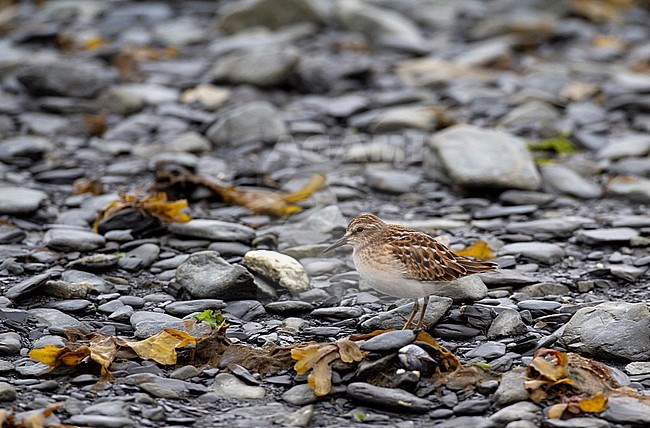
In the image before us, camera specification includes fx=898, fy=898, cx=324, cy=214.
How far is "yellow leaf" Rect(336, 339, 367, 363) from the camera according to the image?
5.62 m

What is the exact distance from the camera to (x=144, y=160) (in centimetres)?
1081

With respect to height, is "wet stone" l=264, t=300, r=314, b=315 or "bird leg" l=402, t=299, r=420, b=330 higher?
"bird leg" l=402, t=299, r=420, b=330

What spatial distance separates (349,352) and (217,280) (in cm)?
159

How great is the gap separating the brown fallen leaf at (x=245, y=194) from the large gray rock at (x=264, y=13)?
716 cm

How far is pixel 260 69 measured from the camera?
43.6 ft

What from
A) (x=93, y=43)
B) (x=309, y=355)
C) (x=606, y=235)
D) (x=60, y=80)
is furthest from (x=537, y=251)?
(x=93, y=43)

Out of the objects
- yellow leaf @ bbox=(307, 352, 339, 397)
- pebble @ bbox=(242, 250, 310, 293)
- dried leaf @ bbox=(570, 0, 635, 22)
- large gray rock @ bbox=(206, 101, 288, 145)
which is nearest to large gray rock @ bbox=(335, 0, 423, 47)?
dried leaf @ bbox=(570, 0, 635, 22)

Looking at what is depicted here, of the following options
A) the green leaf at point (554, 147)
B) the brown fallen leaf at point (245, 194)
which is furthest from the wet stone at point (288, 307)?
the green leaf at point (554, 147)

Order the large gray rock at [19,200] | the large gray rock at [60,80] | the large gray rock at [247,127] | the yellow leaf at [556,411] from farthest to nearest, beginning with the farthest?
the large gray rock at [60,80], the large gray rock at [247,127], the large gray rock at [19,200], the yellow leaf at [556,411]

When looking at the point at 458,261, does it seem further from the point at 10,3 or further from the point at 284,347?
the point at 10,3

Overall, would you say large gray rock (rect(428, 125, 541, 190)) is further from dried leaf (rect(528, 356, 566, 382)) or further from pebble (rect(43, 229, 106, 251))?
dried leaf (rect(528, 356, 566, 382))

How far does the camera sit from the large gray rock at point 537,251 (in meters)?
7.89

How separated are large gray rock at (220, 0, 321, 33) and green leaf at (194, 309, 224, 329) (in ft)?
34.4

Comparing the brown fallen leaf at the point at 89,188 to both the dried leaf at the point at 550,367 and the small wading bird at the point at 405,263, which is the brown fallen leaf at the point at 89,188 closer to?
the small wading bird at the point at 405,263
